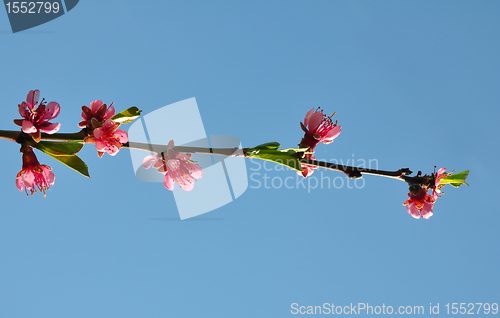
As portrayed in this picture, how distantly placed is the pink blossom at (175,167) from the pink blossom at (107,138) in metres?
0.17

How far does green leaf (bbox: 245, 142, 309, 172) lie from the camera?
1.11 meters

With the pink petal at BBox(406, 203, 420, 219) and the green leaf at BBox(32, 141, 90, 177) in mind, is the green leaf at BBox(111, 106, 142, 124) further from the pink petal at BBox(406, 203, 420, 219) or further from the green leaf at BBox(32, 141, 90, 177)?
the pink petal at BBox(406, 203, 420, 219)

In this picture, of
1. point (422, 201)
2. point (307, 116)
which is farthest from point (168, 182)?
point (422, 201)

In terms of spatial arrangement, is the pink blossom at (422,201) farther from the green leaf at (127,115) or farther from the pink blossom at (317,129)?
the green leaf at (127,115)

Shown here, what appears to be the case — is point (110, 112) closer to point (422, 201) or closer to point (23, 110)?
point (23, 110)

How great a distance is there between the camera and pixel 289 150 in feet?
3.71

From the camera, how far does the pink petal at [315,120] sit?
47.6 inches

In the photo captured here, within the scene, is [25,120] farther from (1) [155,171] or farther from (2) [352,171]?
(2) [352,171]

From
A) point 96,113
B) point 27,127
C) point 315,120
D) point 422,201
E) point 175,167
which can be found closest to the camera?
point 27,127

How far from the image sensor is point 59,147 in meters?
0.97

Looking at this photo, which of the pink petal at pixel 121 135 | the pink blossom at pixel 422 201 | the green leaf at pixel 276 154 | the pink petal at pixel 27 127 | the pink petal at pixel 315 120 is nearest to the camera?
the pink petal at pixel 27 127

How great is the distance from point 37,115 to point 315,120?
0.99 metres

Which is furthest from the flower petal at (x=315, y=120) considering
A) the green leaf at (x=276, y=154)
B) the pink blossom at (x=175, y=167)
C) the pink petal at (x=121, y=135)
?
the pink petal at (x=121, y=135)

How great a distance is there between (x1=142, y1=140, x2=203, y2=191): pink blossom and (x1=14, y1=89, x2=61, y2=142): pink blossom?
33 centimetres
